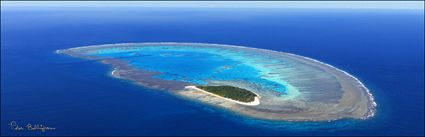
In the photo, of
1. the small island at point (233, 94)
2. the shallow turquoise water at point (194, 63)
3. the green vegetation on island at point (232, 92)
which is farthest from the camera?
the shallow turquoise water at point (194, 63)

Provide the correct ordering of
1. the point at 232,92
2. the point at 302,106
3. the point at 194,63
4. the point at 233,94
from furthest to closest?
the point at 194,63
the point at 232,92
the point at 233,94
the point at 302,106

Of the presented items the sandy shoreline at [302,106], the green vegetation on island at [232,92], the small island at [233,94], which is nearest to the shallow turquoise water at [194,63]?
the sandy shoreline at [302,106]

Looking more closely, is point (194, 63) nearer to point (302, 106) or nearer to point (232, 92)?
point (232, 92)

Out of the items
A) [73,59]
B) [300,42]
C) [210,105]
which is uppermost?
[300,42]

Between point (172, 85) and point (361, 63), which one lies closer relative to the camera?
point (172, 85)

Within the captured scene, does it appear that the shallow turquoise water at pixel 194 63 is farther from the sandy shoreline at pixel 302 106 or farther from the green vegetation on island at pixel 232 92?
the green vegetation on island at pixel 232 92

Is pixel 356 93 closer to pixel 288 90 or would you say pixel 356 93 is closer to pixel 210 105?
pixel 288 90

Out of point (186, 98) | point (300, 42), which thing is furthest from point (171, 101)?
point (300, 42)

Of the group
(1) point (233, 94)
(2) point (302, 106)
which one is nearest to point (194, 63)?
(1) point (233, 94)
